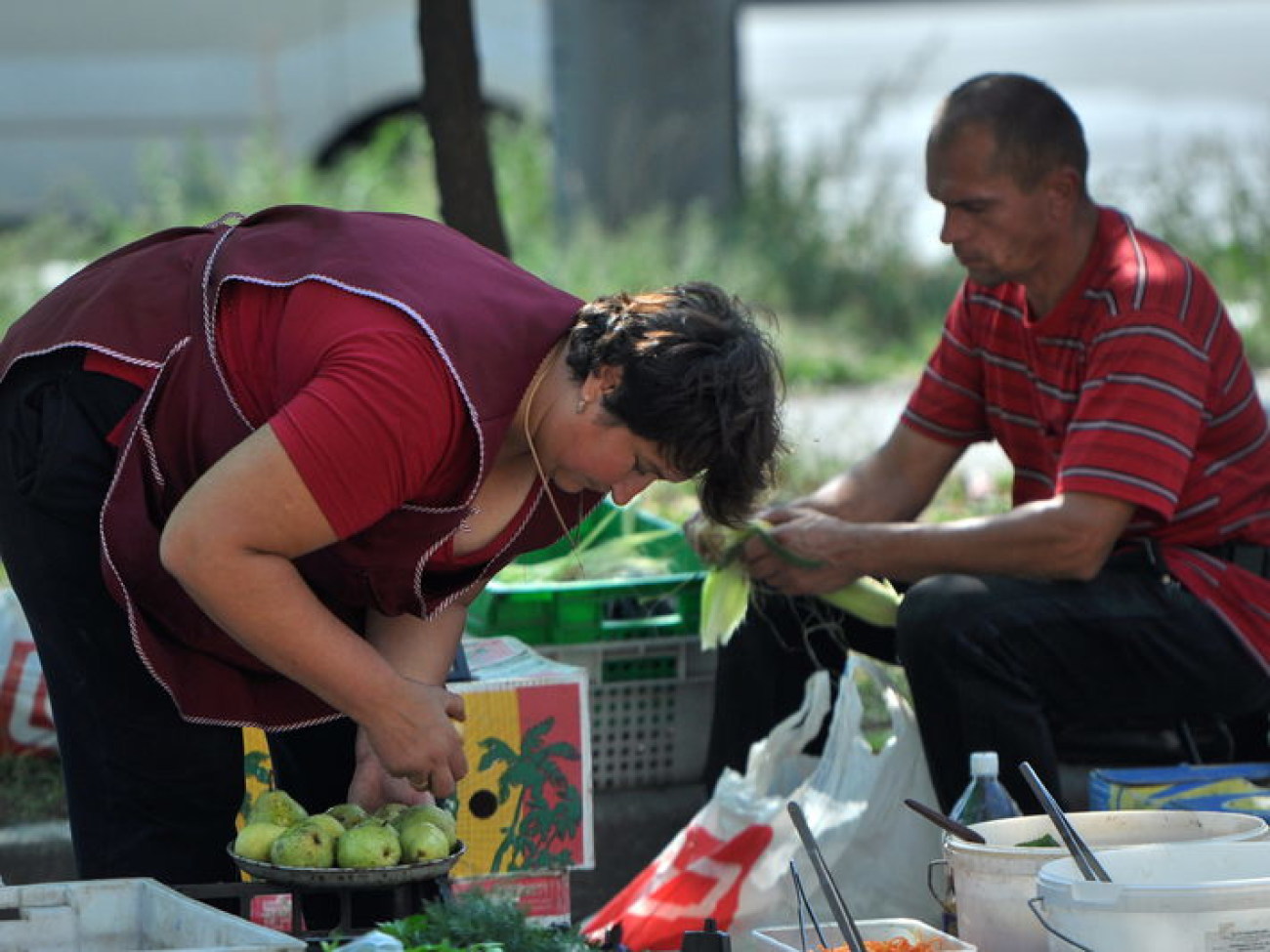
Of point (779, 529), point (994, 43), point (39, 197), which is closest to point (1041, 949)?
point (779, 529)

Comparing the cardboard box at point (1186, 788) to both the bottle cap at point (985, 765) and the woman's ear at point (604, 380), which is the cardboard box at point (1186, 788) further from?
the woman's ear at point (604, 380)

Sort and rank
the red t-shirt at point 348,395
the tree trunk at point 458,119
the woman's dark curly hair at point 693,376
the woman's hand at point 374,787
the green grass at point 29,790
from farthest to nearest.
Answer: the tree trunk at point 458,119, the green grass at point 29,790, the woman's hand at point 374,787, the woman's dark curly hair at point 693,376, the red t-shirt at point 348,395

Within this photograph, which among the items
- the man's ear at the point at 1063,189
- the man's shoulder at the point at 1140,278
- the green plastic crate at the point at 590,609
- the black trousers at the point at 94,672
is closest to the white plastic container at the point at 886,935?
the black trousers at the point at 94,672

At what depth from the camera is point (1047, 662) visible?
3.51 m

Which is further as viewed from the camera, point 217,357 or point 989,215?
point 989,215

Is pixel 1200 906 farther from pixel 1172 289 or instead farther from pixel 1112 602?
pixel 1172 289

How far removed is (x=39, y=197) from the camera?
11.7 m

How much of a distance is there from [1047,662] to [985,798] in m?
0.46

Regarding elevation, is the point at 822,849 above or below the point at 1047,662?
below

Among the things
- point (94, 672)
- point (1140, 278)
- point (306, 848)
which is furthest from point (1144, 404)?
point (94, 672)

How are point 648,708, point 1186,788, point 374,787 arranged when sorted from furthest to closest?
point 648,708 < point 1186,788 < point 374,787

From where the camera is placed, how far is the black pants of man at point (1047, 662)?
3.47 m

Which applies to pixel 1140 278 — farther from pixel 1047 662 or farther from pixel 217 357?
pixel 217 357

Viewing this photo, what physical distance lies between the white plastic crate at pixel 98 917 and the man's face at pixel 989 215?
6.65 ft
